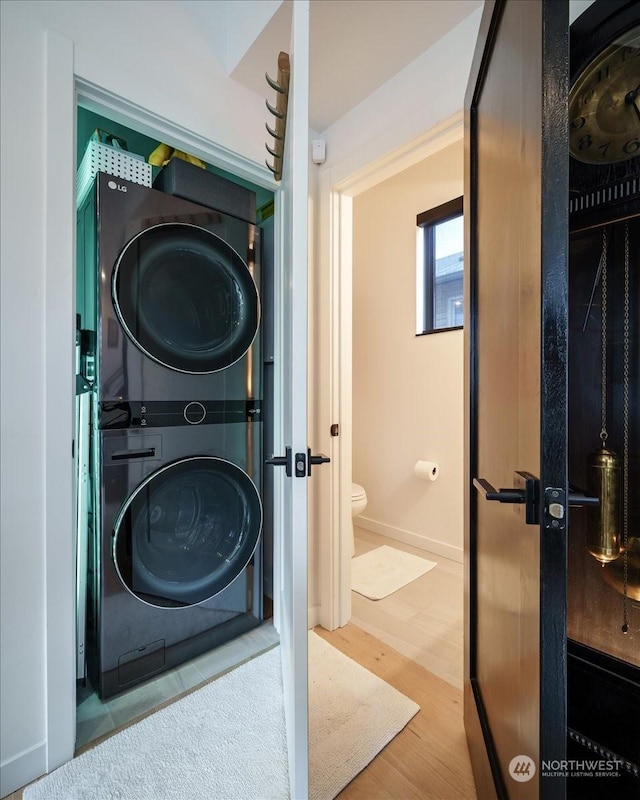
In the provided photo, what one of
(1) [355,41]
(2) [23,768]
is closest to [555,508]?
(2) [23,768]

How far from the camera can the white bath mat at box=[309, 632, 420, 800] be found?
1.11 m

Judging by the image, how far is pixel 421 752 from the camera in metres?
1.17

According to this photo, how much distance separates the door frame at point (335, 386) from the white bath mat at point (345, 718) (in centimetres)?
28

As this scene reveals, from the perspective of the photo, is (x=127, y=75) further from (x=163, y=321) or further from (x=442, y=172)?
(x=442, y=172)

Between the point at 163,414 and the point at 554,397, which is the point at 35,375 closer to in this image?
the point at 163,414

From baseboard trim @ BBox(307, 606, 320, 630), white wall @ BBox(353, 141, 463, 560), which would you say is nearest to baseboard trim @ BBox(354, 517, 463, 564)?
white wall @ BBox(353, 141, 463, 560)

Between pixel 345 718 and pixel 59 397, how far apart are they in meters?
1.45

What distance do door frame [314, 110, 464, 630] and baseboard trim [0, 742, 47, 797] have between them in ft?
3.68

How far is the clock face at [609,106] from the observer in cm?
84

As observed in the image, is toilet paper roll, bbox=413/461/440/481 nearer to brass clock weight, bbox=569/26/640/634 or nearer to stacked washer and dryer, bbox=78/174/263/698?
stacked washer and dryer, bbox=78/174/263/698

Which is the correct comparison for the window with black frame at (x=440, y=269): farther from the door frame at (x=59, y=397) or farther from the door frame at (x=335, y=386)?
the door frame at (x=59, y=397)

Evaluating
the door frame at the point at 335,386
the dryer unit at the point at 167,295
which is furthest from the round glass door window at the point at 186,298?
the door frame at the point at 335,386

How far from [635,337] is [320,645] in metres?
1.69

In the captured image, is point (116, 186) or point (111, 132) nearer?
point (116, 186)
